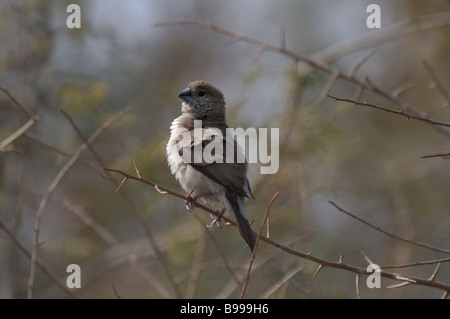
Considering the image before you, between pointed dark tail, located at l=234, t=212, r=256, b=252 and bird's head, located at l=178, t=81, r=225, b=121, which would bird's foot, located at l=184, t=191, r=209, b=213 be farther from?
bird's head, located at l=178, t=81, r=225, b=121

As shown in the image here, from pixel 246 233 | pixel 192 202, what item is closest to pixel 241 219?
pixel 246 233

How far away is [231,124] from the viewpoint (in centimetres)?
579

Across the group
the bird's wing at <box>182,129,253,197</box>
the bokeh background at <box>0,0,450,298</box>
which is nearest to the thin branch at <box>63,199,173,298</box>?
the bokeh background at <box>0,0,450,298</box>

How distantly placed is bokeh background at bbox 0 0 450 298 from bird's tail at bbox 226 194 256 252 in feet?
0.97

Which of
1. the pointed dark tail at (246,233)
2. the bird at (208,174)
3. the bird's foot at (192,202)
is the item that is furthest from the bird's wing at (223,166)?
the pointed dark tail at (246,233)

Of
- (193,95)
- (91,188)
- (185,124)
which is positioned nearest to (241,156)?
(185,124)

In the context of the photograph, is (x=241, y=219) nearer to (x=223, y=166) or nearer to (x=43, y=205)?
(x=223, y=166)

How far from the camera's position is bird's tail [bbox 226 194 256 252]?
3.91 m

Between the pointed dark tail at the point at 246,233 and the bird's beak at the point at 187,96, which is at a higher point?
the bird's beak at the point at 187,96

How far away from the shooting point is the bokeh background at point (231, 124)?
5574 mm

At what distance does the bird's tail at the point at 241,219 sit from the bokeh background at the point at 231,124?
296mm

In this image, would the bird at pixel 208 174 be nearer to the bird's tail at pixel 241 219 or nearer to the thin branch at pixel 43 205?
the bird's tail at pixel 241 219

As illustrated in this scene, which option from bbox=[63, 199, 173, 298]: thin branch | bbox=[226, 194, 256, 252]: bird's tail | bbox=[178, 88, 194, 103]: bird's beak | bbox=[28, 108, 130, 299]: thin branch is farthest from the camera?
bbox=[178, 88, 194, 103]: bird's beak

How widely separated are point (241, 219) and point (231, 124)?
1879 mm
